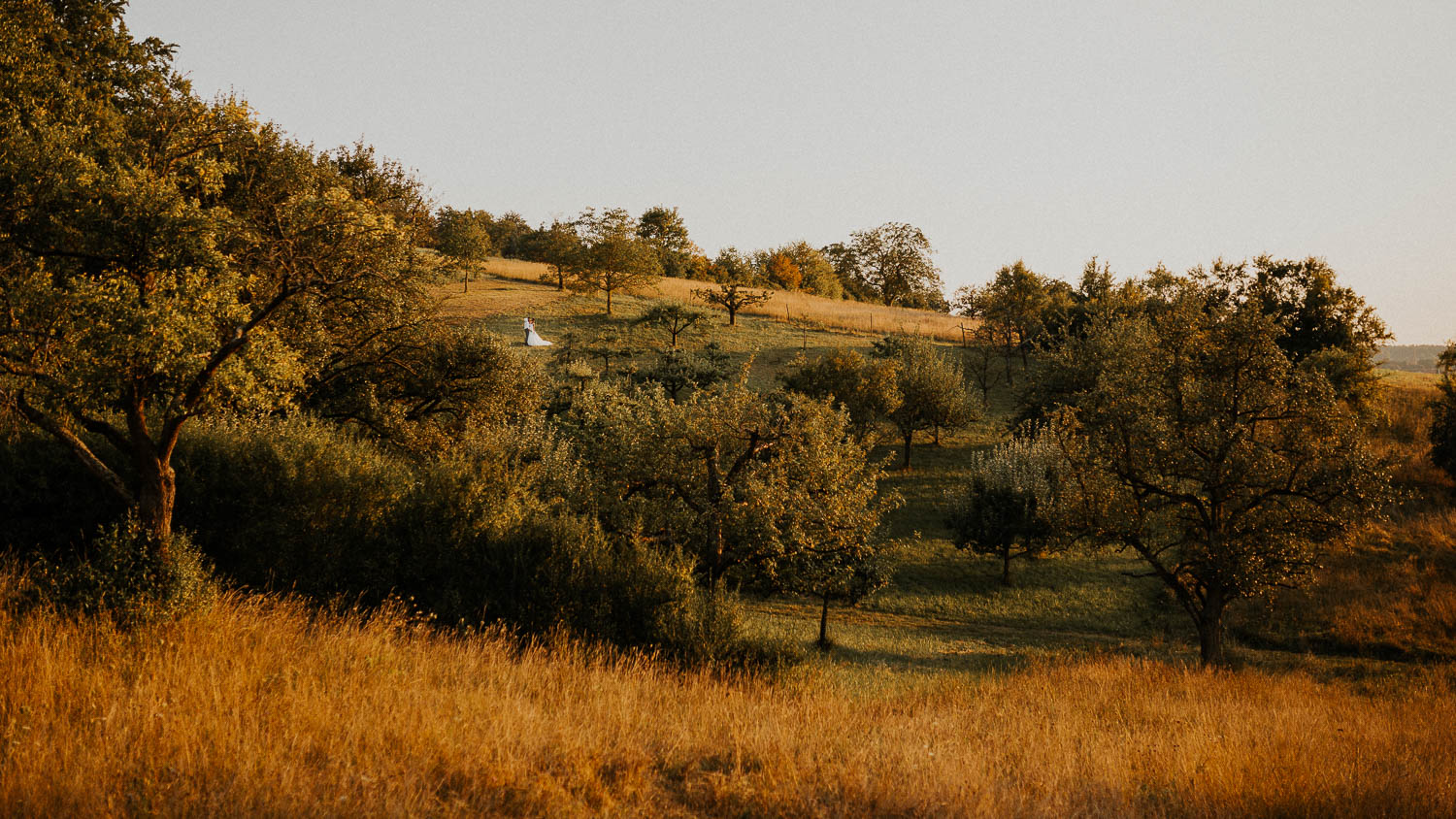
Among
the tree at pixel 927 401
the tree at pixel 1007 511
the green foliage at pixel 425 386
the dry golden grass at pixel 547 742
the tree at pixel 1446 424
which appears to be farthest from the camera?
the tree at pixel 927 401

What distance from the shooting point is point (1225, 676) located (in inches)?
603

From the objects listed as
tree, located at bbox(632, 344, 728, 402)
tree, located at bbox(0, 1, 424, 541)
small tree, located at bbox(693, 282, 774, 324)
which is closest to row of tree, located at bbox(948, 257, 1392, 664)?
tree, located at bbox(0, 1, 424, 541)

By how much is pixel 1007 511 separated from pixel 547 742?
75.4 feet

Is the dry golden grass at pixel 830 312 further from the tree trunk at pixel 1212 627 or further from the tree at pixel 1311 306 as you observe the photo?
the tree trunk at pixel 1212 627

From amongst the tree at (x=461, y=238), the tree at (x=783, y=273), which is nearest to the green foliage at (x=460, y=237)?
the tree at (x=461, y=238)

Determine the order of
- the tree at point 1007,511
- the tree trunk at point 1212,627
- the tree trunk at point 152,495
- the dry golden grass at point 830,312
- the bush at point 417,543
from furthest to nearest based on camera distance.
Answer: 1. the dry golden grass at point 830,312
2. the tree at point 1007,511
3. the tree trunk at point 1212,627
4. the bush at point 417,543
5. the tree trunk at point 152,495

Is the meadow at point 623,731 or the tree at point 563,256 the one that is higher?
the tree at point 563,256

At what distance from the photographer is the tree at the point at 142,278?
9812 mm

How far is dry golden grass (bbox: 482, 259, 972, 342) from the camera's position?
65438 mm

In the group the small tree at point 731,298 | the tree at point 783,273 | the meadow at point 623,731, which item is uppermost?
the tree at point 783,273

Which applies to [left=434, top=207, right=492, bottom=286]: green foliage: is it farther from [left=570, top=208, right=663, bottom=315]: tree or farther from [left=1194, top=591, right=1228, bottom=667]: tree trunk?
[left=1194, top=591, right=1228, bottom=667]: tree trunk

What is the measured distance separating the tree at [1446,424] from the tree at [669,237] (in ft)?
252

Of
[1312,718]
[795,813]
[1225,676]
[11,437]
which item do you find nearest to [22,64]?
[11,437]

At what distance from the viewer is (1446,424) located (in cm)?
3341
